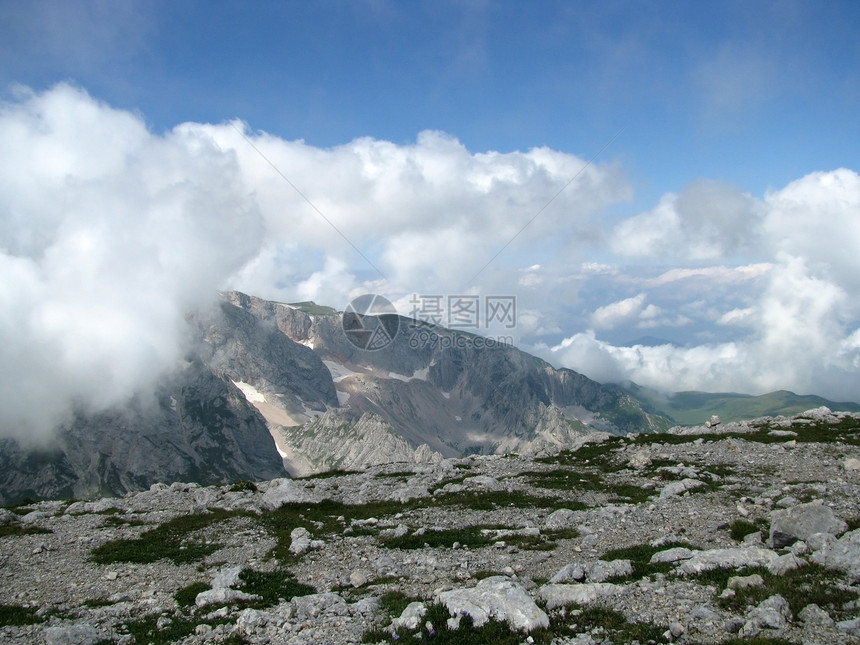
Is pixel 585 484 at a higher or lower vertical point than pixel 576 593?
lower

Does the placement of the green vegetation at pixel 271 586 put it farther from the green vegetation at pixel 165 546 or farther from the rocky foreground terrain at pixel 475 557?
the green vegetation at pixel 165 546

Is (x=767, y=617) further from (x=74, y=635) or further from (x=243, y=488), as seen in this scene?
(x=243, y=488)

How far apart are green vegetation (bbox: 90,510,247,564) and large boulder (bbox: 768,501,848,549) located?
28.9 m

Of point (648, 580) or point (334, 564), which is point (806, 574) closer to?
point (648, 580)

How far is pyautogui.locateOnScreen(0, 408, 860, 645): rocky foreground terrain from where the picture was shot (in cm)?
1428

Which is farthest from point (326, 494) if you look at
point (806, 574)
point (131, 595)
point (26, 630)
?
point (806, 574)

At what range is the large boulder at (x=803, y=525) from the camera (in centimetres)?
1970

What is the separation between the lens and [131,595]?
2195 cm

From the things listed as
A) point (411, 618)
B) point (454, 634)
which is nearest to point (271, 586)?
point (411, 618)

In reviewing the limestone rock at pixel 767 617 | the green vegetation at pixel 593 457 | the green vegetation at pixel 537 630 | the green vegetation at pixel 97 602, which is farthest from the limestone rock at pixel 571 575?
the green vegetation at pixel 593 457

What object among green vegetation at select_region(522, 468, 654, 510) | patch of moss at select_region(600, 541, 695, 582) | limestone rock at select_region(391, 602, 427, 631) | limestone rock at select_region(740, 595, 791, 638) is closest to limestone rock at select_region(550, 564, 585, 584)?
patch of moss at select_region(600, 541, 695, 582)

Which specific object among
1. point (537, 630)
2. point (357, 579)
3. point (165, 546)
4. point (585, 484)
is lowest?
point (165, 546)

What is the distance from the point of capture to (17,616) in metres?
19.8

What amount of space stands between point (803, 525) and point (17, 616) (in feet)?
104
